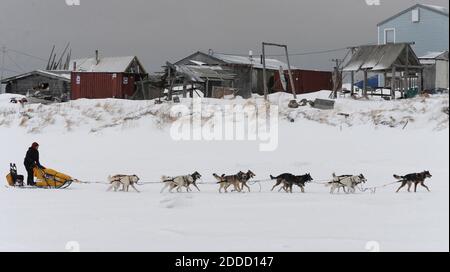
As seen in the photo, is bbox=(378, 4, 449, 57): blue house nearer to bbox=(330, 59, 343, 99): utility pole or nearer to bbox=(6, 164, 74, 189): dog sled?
bbox=(330, 59, 343, 99): utility pole

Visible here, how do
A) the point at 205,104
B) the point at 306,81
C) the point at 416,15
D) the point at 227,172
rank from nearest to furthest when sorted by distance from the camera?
the point at 227,172 → the point at 205,104 → the point at 416,15 → the point at 306,81

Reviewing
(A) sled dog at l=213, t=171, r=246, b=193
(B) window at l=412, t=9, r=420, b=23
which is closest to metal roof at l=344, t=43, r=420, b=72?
(B) window at l=412, t=9, r=420, b=23

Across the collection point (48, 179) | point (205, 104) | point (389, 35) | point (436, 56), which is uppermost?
point (389, 35)

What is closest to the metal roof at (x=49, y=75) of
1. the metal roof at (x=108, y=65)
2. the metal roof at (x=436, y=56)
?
the metal roof at (x=108, y=65)

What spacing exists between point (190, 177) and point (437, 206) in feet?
15.8

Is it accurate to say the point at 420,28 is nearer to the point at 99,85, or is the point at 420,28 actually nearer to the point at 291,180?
the point at 99,85

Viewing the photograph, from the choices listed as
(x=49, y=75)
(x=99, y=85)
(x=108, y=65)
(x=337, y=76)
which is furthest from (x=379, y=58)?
(x=49, y=75)

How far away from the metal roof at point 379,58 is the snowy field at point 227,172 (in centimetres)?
384

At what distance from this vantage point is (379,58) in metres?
28.2

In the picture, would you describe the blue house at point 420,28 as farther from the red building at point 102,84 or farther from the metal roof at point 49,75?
the metal roof at point 49,75

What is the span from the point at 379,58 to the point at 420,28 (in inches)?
288
